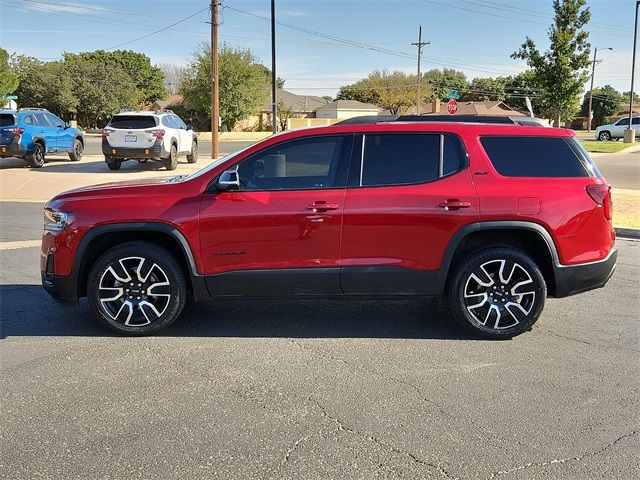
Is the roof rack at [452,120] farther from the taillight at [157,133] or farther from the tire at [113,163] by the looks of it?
the tire at [113,163]

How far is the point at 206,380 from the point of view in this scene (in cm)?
410

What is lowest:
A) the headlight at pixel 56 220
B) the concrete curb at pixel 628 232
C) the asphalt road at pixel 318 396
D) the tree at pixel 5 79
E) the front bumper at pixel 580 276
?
the asphalt road at pixel 318 396

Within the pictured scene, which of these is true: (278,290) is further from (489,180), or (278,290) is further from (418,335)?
(489,180)

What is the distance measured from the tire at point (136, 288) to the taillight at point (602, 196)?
3.43m

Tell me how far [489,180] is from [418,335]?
1417 mm

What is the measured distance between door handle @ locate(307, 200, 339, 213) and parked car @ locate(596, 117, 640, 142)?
4427cm

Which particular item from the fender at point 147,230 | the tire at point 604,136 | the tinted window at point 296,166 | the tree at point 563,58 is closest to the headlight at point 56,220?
the fender at point 147,230

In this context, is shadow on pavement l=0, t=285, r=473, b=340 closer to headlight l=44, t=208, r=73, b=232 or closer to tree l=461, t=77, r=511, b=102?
headlight l=44, t=208, r=73, b=232

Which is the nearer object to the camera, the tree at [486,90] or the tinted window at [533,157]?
the tinted window at [533,157]

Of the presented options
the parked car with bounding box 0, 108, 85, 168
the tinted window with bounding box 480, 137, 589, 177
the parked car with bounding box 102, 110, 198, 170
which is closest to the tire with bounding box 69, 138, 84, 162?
the parked car with bounding box 0, 108, 85, 168

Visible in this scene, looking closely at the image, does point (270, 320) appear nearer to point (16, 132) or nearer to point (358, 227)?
point (358, 227)

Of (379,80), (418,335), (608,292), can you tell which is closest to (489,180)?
(418,335)

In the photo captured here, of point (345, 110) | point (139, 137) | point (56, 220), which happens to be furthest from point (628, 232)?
point (345, 110)

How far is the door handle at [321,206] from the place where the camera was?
472 cm
